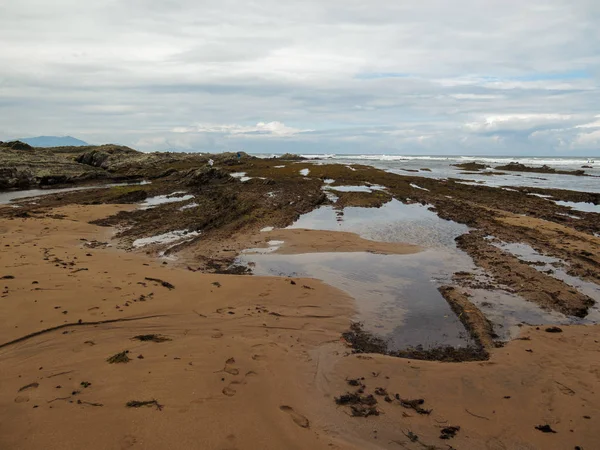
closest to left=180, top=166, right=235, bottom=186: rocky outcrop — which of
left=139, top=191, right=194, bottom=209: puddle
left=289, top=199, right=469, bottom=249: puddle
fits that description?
left=139, top=191, right=194, bottom=209: puddle

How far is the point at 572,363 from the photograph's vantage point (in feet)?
21.2

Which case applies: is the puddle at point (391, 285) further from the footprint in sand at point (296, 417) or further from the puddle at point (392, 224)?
the footprint in sand at point (296, 417)

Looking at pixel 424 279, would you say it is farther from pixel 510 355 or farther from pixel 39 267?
pixel 39 267

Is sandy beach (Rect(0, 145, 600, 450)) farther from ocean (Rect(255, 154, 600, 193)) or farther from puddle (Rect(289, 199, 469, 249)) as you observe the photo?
ocean (Rect(255, 154, 600, 193))

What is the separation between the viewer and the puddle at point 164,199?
23.7 m

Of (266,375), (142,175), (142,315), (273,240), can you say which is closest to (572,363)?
(266,375)

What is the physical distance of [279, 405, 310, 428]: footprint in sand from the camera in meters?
4.67

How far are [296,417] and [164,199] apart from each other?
77.5ft

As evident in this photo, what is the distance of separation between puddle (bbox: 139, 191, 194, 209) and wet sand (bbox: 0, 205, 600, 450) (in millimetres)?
14736

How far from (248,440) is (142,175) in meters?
40.7

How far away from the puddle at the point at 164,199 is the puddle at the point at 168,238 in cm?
749

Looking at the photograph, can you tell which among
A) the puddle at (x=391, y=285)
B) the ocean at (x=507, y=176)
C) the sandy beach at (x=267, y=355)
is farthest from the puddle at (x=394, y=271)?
the ocean at (x=507, y=176)

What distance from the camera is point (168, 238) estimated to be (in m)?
15.5

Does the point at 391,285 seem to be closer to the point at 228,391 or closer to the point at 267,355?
the point at 267,355
